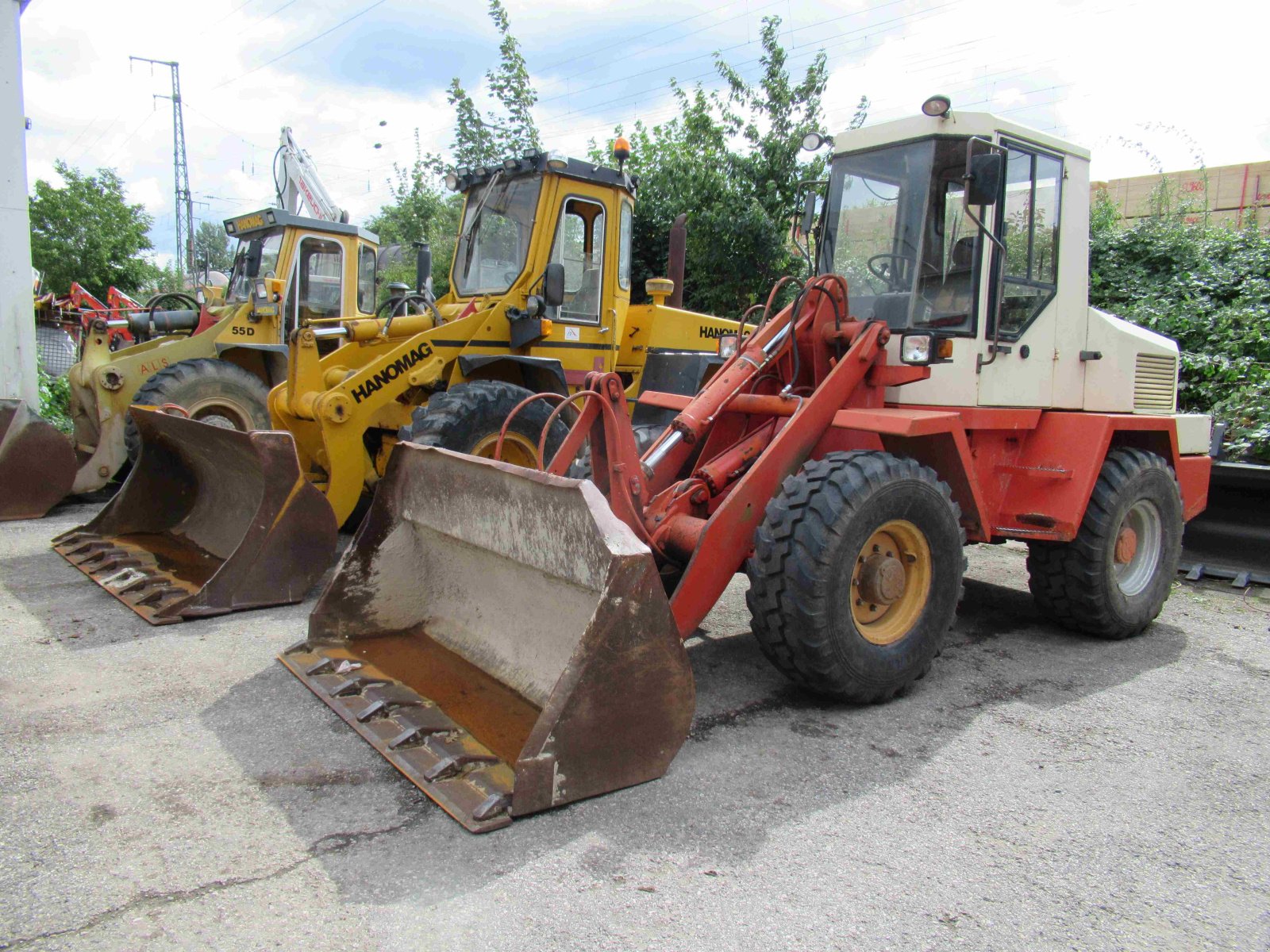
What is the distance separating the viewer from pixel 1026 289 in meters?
4.84

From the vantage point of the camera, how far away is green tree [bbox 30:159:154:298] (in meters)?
30.2

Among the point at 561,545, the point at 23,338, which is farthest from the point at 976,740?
the point at 23,338

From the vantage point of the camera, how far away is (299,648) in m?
4.18

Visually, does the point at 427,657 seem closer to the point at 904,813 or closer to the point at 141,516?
the point at 904,813

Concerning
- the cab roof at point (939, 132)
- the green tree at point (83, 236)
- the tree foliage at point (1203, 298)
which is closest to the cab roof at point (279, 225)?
the cab roof at point (939, 132)

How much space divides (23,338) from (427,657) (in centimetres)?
816

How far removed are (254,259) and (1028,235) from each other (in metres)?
7.55

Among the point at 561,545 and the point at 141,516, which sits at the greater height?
the point at 561,545

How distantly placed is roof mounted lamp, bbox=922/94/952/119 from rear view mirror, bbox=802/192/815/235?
92 centimetres

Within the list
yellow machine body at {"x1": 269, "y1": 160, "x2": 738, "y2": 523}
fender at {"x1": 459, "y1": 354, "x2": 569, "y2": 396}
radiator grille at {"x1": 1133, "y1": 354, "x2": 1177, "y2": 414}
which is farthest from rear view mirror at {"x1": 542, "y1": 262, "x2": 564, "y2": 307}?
radiator grille at {"x1": 1133, "y1": 354, "x2": 1177, "y2": 414}

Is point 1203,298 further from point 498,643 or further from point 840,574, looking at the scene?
point 498,643

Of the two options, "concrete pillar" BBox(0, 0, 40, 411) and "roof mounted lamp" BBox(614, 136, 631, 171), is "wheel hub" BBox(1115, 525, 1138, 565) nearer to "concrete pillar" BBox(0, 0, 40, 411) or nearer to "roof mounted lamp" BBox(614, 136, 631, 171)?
"roof mounted lamp" BBox(614, 136, 631, 171)

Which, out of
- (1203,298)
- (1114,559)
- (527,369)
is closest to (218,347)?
(527,369)

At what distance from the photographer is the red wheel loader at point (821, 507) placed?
321cm
